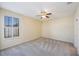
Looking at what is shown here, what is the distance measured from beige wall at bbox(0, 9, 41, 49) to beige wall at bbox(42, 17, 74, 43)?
5.8 inches

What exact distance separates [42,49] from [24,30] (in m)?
0.47

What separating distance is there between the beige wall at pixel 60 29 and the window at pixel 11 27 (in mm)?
483

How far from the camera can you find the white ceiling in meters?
1.69

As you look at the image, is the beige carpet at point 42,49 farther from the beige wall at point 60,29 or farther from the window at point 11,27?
the window at point 11,27

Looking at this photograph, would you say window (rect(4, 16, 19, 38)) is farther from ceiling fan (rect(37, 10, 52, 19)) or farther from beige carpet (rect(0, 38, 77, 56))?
ceiling fan (rect(37, 10, 52, 19))

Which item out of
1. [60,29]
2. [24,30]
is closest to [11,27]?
[24,30]

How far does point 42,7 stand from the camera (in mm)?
1717

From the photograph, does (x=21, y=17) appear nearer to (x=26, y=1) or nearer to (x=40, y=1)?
(x=26, y=1)

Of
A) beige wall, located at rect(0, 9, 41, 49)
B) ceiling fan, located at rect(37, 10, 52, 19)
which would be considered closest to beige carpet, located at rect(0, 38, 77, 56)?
beige wall, located at rect(0, 9, 41, 49)

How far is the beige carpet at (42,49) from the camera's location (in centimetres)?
174

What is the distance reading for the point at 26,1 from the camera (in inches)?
67.4

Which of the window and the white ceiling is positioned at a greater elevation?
the white ceiling

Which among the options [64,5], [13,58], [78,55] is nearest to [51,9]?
[64,5]

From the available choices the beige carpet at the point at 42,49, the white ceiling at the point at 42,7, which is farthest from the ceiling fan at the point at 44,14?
the beige carpet at the point at 42,49
